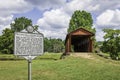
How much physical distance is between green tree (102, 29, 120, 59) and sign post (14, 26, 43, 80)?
118 feet

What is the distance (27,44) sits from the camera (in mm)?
8492

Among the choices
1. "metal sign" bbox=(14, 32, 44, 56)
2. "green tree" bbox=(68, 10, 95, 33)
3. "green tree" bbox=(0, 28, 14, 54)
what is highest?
"green tree" bbox=(68, 10, 95, 33)

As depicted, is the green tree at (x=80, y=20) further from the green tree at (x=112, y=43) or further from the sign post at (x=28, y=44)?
the sign post at (x=28, y=44)

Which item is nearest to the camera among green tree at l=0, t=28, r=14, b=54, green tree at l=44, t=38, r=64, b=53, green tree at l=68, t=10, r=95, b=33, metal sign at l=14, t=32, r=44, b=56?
metal sign at l=14, t=32, r=44, b=56

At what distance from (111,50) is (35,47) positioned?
37.7 m

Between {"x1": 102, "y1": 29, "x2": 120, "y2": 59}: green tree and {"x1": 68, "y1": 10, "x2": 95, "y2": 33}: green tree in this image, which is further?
{"x1": 68, "y1": 10, "x2": 95, "y2": 33}: green tree

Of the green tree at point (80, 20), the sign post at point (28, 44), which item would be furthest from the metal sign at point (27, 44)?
the green tree at point (80, 20)

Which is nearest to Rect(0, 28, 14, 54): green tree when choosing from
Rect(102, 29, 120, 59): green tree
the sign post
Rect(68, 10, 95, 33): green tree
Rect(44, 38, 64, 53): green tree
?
Rect(68, 10, 95, 33): green tree

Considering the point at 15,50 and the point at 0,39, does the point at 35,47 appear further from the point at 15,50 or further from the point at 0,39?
the point at 0,39

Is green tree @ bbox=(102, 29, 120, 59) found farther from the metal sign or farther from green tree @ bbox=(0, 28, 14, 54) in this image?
green tree @ bbox=(0, 28, 14, 54)

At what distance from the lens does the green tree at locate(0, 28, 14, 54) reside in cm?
8100

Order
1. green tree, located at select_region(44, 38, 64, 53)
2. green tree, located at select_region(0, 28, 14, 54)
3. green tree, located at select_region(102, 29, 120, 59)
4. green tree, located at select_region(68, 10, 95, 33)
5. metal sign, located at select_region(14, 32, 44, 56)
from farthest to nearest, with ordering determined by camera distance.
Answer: green tree, located at select_region(44, 38, 64, 53)
green tree, located at select_region(0, 28, 14, 54)
green tree, located at select_region(68, 10, 95, 33)
green tree, located at select_region(102, 29, 120, 59)
metal sign, located at select_region(14, 32, 44, 56)

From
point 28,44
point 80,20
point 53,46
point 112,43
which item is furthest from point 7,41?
point 53,46

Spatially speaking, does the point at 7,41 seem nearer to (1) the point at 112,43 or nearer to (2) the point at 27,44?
(1) the point at 112,43
